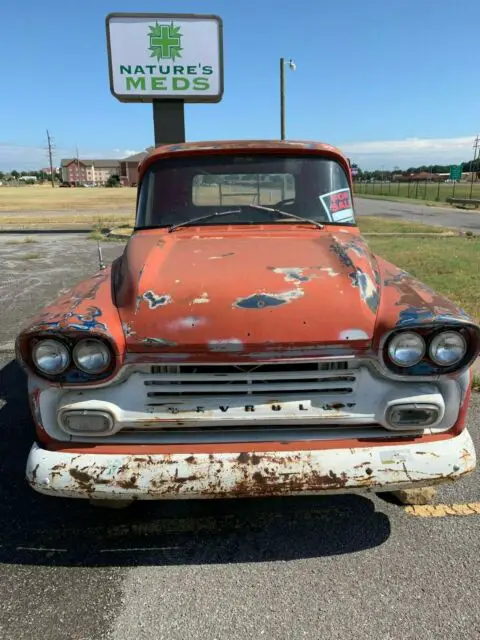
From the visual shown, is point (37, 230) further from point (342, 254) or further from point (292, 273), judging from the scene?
point (292, 273)

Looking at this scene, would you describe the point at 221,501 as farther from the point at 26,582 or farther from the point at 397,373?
the point at 397,373

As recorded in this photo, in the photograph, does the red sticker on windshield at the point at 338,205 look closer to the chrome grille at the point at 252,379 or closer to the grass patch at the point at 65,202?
the chrome grille at the point at 252,379

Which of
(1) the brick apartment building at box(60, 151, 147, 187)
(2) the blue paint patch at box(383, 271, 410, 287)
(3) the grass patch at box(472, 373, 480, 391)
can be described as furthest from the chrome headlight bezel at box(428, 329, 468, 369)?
(1) the brick apartment building at box(60, 151, 147, 187)

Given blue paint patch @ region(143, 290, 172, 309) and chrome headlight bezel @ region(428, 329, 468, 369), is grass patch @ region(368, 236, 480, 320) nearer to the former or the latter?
chrome headlight bezel @ region(428, 329, 468, 369)

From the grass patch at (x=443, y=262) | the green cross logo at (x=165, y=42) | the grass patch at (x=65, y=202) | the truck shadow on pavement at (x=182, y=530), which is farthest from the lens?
the grass patch at (x=65, y=202)

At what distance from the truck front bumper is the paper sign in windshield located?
179 centimetres

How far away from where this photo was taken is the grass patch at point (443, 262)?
7030 millimetres

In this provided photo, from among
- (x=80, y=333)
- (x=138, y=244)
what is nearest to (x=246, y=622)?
(x=80, y=333)

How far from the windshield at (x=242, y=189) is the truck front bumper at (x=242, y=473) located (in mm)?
A: 1764

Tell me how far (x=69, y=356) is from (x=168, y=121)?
13508 millimetres

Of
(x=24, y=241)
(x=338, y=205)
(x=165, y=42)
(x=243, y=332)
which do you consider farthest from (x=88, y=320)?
(x=24, y=241)

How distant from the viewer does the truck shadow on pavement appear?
2.41 meters

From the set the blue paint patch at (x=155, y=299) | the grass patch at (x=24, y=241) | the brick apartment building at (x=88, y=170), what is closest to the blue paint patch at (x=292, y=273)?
the blue paint patch at (x=155, y=299)

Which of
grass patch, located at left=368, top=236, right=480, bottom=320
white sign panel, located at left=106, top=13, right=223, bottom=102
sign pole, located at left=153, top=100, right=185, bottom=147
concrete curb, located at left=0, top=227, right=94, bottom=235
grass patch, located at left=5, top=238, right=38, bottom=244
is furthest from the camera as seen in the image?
concrete curb, located at left=0, top=227, right=94, bottom=235
